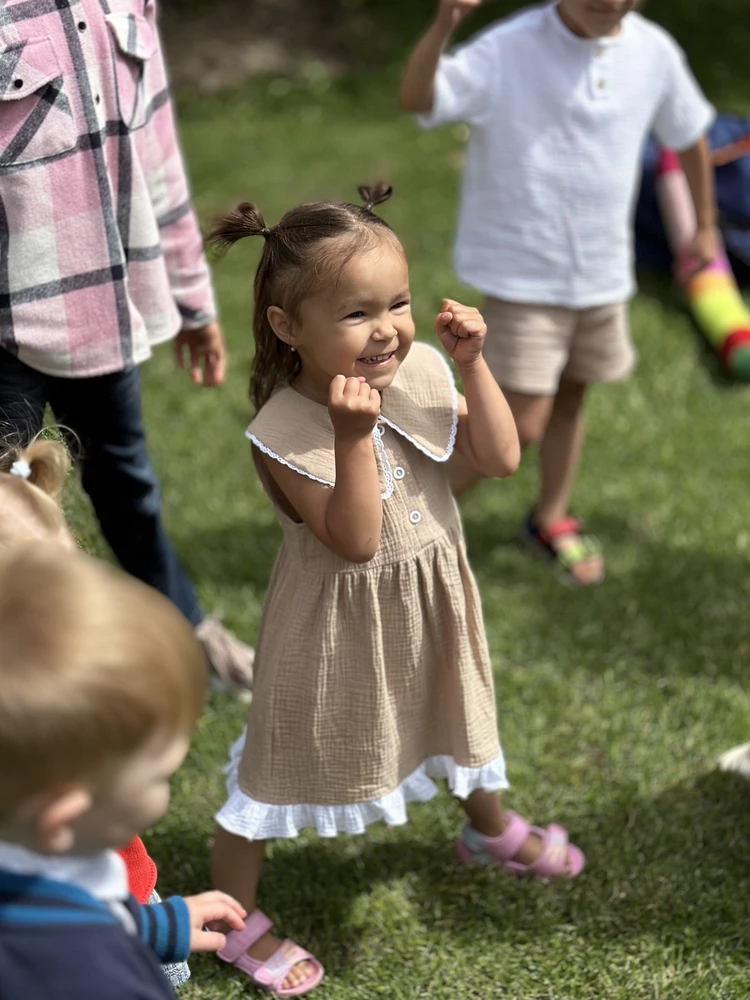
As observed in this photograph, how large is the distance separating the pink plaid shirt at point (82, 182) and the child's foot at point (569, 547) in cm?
148

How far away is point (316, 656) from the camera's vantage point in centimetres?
207

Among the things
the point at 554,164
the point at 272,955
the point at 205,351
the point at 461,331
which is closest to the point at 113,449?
the point at 205,351

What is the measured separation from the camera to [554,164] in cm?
304

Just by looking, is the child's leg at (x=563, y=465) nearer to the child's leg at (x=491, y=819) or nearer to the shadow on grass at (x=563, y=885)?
the shadow on grass at (x=563, y=885)

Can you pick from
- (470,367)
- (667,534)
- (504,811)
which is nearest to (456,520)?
(470,367)

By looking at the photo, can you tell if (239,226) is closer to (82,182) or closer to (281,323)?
(281,323)

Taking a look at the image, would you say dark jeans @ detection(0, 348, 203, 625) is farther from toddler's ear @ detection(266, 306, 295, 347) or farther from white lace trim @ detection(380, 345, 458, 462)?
white lace trim @ detection(380, 345, 458, 462)

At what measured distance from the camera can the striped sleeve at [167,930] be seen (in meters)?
1.55

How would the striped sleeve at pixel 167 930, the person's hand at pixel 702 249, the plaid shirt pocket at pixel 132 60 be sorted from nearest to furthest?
the striped sleeve at pixel 167 930, the plaid shirt pocket at pixel 132 60, the person's hand at pixel 702 249

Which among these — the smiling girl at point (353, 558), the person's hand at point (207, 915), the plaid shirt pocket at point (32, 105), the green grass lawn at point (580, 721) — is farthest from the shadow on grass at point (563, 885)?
the plaid shirt pocket at point (32, 105)

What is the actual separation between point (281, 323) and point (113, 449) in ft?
2.66

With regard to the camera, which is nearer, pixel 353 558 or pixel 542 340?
pixel 353 558

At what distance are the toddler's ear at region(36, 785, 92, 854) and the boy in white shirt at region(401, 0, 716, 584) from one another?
6.23 feet

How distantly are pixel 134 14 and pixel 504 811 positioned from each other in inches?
70.1
